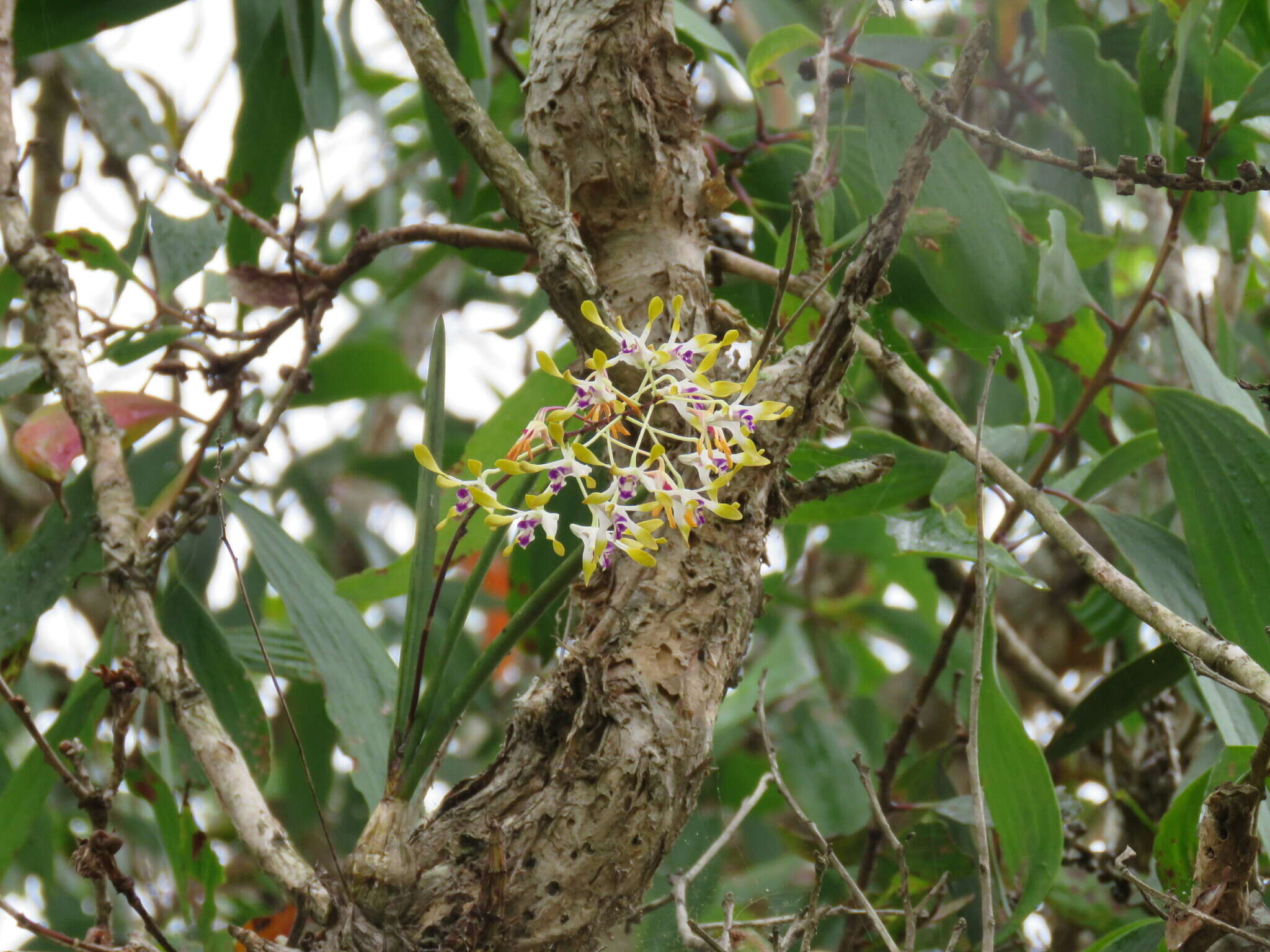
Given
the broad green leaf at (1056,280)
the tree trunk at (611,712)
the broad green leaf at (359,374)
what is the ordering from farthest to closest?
the broad green leaf at (359,374), the broad green leaf at (1056,280), the tree trunk at (611,712)

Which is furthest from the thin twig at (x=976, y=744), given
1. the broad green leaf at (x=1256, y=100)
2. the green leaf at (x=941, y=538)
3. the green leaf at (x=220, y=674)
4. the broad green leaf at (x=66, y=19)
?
the broad green leaf at (x=66, y=19)

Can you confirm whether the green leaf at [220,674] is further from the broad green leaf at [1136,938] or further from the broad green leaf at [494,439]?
the broad green leaf at [1136,938]

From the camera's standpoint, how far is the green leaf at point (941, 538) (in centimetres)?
90

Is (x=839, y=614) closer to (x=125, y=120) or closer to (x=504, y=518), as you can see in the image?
(x=125, y=120)

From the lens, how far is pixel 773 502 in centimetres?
76

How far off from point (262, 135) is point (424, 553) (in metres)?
0.82

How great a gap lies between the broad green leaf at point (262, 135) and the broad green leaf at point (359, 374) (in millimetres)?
317

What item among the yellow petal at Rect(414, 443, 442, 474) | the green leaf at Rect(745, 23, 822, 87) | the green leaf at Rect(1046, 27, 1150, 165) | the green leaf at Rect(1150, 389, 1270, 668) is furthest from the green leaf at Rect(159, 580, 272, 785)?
the green leaf at Rect(1046, 27, 1150, 165)

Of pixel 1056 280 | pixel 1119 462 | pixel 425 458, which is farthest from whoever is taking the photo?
pixel 1119 462

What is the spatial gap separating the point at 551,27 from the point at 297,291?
36 cm

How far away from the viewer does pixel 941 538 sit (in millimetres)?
959

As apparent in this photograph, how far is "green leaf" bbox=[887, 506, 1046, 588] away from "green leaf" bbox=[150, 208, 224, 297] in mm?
807

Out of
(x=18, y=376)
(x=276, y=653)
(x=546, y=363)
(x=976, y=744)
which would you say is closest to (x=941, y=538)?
(x=976, y=744)

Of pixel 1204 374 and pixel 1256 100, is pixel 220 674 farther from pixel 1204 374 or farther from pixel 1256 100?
pixel 1256 100
